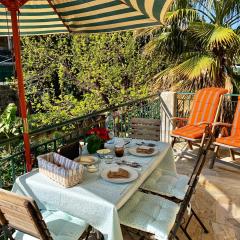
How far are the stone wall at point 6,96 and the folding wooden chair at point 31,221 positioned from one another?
399 inches

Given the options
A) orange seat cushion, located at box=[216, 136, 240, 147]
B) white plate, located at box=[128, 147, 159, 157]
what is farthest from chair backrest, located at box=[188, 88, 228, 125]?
white plate, located at box=[128, 147, 159, 157]

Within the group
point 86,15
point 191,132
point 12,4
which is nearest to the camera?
point 12,4

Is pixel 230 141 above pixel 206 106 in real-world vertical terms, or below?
below

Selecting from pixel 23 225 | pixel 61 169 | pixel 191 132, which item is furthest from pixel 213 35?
pixel 23 225

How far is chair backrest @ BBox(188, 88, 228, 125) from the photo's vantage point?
5.10 meters

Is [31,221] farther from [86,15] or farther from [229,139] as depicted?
[229,139]

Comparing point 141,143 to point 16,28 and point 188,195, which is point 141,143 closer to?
point 188,195

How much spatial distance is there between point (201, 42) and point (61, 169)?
20.8 feet

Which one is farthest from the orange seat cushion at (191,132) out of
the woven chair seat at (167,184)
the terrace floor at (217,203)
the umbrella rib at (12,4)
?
the umbrella rib at (12,4)

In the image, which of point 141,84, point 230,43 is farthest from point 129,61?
point 230,43

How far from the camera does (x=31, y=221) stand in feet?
5.59

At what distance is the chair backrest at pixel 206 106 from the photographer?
5.10 m

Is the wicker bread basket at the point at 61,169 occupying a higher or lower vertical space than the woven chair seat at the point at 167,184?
higher

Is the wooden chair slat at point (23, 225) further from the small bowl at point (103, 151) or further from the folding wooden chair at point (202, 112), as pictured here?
the folding wooden chair at point (202, 112)
